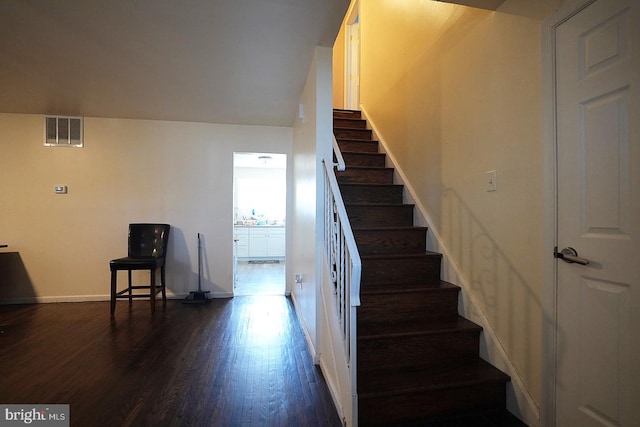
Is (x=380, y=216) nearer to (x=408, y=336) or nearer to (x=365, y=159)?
(x=365, y=159)

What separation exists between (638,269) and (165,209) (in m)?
4.08

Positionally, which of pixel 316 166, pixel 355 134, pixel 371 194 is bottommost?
pixel 371 194

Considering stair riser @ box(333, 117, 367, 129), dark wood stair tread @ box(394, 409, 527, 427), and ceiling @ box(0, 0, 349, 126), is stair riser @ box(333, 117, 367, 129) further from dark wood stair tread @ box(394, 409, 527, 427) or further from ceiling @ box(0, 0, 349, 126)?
dark wood stair tread @ box(394, 409, 527, 427)

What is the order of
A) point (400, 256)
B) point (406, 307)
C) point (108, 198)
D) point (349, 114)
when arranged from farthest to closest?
1. point (349, 114)
2. point (108, 198)
3. point (400, 256)
4. point (406, 307)

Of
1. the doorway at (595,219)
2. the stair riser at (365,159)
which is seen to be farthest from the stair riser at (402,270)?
the stair riser at (365,159)

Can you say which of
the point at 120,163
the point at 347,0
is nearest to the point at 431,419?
the point at 347,0

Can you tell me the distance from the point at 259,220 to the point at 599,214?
6696 millimetres

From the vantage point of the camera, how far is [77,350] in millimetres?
2221

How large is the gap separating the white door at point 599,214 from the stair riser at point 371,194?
1436 millimetres

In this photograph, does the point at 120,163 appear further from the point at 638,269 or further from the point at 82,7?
the point at 638,269

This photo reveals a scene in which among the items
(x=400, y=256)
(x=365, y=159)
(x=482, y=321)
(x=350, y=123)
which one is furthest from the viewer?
(x=350, y=123)

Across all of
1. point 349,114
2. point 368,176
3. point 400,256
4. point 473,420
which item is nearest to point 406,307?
point 400,256

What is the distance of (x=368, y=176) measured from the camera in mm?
2840

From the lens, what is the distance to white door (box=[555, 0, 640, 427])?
3.51 feet
